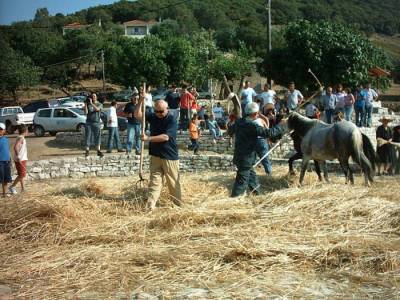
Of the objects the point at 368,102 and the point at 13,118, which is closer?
the point at 368,102

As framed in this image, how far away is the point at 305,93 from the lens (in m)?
27.6

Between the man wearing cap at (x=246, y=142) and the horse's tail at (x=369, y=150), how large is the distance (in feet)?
8.82

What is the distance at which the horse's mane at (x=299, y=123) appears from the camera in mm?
10930

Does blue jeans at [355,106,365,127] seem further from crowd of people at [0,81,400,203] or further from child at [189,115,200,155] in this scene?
child at [189,115,200,155]

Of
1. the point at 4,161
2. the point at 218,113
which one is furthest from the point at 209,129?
the point at 4,161

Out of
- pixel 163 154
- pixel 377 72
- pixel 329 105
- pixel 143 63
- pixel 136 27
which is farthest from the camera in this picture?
pixel 136 27

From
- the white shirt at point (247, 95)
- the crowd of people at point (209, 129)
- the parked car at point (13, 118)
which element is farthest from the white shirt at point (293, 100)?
the parked car at point (13, 118)

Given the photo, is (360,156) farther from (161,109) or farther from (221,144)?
(221,144)

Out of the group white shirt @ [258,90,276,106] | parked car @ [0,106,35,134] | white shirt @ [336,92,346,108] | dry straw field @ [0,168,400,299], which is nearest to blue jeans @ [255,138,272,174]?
dry straw field @ [0,168,400,299]

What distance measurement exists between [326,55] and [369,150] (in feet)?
53.4

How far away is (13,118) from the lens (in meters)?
29.0

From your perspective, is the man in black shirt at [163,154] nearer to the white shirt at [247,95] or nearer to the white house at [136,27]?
the white shirt at [247,95]

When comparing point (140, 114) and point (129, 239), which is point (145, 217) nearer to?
point (129, 239)

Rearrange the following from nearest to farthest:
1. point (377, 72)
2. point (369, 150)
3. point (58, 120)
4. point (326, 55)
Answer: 1. point (369, 150)
2. point (58, 120)
3. point (326, 55)
4. point (377, 72)
